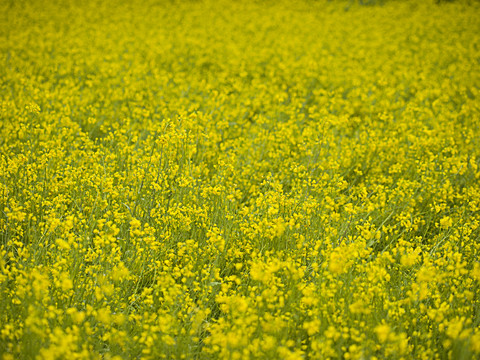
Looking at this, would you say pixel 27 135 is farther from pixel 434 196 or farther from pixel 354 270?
pixel 434 196

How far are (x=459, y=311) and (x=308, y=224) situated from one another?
4.14 feet

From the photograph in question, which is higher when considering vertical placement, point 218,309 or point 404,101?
point 404,101

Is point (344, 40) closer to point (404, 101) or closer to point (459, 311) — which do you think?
point (404, 101)

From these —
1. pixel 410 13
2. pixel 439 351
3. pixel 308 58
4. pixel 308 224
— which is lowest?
pixel 439 351

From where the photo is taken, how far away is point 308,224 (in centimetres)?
348

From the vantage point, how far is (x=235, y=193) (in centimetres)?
368

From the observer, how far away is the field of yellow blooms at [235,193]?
2510 mm

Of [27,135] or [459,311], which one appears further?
[27,135]

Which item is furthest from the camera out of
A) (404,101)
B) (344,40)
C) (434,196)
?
(344,40)

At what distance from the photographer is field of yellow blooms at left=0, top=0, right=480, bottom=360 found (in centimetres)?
251

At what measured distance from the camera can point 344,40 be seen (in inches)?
383

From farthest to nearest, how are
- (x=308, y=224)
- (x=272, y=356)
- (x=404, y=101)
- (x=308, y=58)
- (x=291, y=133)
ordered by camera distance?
(x=308, y=58), (x=404, y=101), (x=291, y=133), (x=308, y=224), (x=272, y=356)

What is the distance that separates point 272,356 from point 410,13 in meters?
13.1

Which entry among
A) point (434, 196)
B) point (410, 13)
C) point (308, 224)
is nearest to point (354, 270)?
point (308, 224)
